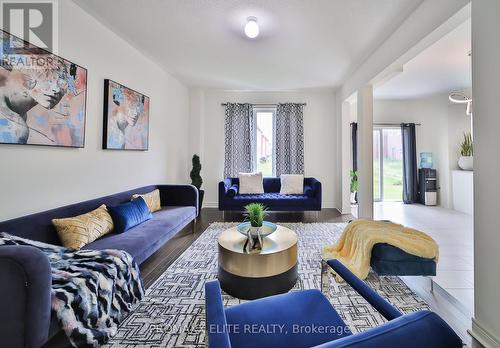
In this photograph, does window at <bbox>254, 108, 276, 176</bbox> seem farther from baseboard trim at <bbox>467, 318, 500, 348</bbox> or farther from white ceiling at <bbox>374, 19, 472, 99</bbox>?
baseboard trim at <bbox>467, 318, 500, 348</bbox>

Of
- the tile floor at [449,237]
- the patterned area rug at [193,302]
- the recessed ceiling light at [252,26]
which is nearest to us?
the patterned area rug at [193,302]

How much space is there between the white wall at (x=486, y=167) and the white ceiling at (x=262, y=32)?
123 centimetres

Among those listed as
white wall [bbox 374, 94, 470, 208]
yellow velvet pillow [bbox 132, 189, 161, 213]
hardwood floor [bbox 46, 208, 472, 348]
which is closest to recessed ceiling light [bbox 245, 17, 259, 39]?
yellow velvet pillow [bbox 132, 189, 161, 213]

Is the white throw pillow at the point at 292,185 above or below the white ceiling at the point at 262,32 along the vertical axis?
below

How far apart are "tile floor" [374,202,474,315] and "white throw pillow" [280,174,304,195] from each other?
1.76 m

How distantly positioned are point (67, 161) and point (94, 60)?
4.03 ft

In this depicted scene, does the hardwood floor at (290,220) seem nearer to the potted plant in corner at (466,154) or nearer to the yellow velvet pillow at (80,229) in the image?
the yellow velvet pillow at (80,229)

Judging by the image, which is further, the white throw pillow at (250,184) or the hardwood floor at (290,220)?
the white throw pillow at (250,184)

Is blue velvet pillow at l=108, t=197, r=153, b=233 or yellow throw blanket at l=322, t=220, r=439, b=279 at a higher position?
blue velvet pillow at l=108, t=197, r=153, b=233

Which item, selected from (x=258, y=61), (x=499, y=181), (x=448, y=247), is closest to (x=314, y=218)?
(x=448, y=247)

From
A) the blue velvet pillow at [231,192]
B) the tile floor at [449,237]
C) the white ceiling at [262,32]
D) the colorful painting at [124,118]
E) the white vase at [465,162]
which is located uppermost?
the white ceiling at [262,32]

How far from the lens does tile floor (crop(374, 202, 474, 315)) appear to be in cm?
225

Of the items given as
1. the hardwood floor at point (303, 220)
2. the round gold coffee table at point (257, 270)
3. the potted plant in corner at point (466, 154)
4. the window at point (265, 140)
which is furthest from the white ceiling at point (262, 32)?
the potted plant in corner at point (466, 154)

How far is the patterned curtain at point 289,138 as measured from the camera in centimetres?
565
